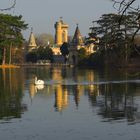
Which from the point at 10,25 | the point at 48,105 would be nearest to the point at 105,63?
the point at 10,25

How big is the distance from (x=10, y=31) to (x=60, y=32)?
181 ft

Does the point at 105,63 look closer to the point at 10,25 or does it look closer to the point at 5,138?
the point at 10,25

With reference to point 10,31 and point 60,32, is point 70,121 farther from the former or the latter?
point 60,32

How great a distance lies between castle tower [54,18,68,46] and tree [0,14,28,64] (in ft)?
170

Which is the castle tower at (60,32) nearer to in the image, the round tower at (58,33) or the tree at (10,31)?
the round tower at (58,33)

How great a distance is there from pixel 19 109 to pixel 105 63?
47422 millimetres

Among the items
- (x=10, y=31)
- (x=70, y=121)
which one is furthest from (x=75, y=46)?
(x=70, y=121)

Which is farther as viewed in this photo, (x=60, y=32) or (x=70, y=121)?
(x=60, y=32)

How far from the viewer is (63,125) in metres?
11.4

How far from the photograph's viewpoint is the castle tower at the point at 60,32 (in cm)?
12488

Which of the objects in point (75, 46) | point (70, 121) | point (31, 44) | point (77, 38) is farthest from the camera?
point (31, 44)

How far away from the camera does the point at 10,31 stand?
234 feet

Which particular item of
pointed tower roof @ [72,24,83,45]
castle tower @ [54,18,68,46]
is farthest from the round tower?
pointed tower roof @ [72,24,83,45]

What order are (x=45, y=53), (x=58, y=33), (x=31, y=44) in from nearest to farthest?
(x=45, y=53) < (x=31, y=44) < (x=58, y=33)
